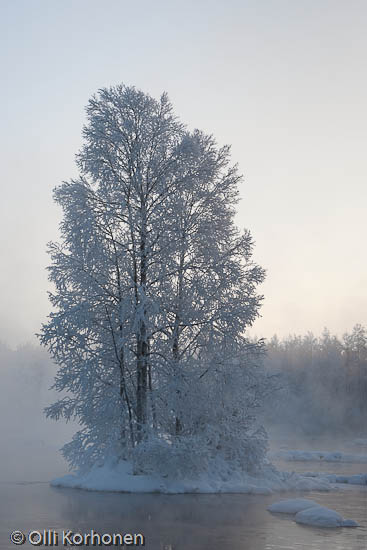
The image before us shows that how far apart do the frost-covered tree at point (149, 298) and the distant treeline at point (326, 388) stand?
47.6 meters

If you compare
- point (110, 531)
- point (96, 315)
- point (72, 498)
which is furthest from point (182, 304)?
point (110, 531)

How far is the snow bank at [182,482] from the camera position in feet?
61.3

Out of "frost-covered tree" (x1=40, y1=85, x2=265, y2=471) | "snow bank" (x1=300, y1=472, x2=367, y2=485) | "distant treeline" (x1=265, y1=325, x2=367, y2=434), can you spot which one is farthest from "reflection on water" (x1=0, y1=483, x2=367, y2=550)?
"distant treeline" (x1=265, y1=325, x2=367, y2=434)

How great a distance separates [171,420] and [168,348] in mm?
2295

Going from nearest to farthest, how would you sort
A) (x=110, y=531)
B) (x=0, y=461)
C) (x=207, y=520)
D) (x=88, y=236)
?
(x=110, y=531) < (x=207, y=520) < (x=88, y=236) < (x=0, y=461)

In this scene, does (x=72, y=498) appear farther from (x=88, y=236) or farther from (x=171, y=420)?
(x=88, y=236)

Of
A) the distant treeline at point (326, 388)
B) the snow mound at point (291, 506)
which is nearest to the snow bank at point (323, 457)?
the snow mound at point (291, 506)

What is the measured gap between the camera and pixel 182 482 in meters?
18.9

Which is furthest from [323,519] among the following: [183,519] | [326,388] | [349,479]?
[326,388]

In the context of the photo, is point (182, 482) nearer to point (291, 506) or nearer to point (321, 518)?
point (291, 506)

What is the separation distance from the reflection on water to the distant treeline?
166ft

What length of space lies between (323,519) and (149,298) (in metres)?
8.08

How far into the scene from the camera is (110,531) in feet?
38.9

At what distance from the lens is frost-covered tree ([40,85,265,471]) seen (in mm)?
19609
